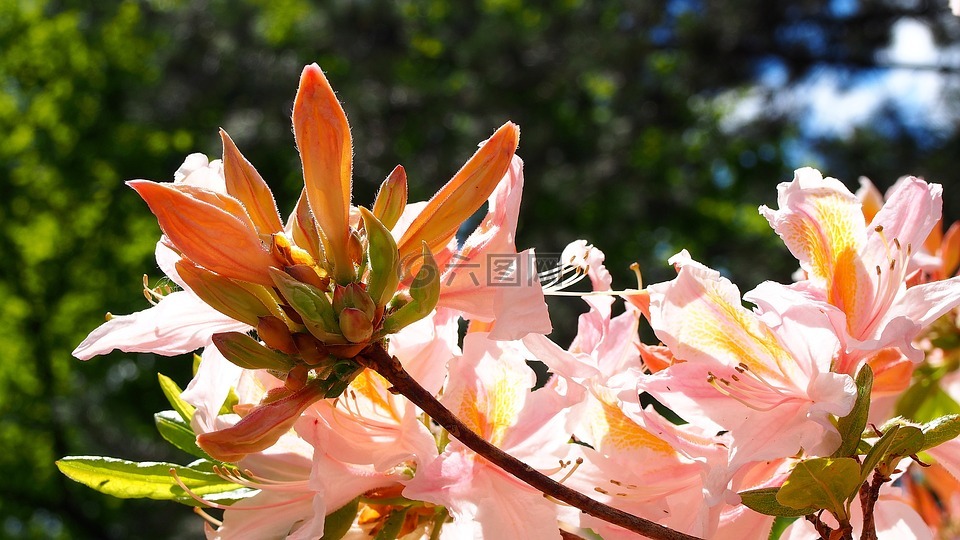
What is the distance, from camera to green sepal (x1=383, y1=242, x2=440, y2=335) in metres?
0.74

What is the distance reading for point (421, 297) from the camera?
75 cm

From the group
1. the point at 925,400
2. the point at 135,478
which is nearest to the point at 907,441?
the point at 135,478

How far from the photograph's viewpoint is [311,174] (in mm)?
799

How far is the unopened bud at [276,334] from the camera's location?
0.73 meters

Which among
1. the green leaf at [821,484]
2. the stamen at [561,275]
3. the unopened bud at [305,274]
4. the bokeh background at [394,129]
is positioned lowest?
the bokeh background at [394,129]

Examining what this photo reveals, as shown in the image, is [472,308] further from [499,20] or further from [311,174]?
[499,20]

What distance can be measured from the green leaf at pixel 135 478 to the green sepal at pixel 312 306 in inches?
12.0

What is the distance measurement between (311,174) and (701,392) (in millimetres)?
387

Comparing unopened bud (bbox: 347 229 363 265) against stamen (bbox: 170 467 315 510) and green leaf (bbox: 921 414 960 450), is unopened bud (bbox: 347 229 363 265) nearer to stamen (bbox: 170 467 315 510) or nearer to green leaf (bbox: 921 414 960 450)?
stamen (bbox: 170 467 315 510)

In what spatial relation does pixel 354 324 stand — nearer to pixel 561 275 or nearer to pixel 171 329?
pixel 171 329

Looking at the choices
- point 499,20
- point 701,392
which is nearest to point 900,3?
point 499,20

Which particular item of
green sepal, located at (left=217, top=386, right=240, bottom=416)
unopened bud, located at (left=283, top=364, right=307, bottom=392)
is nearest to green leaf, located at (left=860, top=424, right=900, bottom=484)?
unopened bud, located at (left=283, top=364, right=307, bottom=392)

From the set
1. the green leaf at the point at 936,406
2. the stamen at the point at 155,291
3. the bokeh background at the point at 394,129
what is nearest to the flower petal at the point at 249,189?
the stamen at the point at 155,291

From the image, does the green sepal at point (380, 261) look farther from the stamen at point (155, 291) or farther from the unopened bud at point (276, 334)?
the stamen at point (155, 291)
